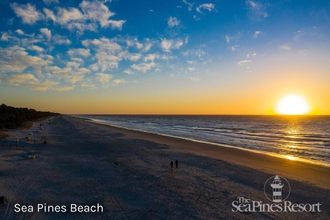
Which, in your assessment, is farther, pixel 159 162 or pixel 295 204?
pixel 159 162

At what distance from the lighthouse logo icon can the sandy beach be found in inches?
16.2

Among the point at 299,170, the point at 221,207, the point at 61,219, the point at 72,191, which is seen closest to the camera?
the point at 61,219

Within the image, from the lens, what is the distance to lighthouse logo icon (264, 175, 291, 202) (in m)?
14.9

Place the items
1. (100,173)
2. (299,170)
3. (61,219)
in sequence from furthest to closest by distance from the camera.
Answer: (299,170) → (100,173) → (61,219)

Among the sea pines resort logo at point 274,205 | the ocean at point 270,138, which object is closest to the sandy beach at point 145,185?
the sea pines resort logo at point 274,205

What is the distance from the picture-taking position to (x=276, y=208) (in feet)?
43.5

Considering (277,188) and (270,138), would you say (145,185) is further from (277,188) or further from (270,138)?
(270,138)

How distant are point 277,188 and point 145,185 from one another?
33.2ft

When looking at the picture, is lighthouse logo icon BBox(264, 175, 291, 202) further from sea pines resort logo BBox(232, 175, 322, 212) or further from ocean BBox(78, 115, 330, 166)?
ocean BBox(78, 115, 330, 166)

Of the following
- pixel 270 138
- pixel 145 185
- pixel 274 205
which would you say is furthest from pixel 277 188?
pixel 270 138

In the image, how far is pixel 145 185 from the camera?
666 inches

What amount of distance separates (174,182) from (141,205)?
4843mm

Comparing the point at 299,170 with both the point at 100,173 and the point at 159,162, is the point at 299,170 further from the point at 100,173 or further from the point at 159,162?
the point at 100,173

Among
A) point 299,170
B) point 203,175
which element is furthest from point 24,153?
point 299,170
